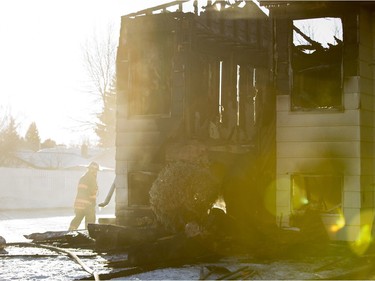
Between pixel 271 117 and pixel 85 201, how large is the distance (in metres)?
6.07

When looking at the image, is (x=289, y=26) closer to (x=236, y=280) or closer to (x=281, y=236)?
(x=281, y=236)

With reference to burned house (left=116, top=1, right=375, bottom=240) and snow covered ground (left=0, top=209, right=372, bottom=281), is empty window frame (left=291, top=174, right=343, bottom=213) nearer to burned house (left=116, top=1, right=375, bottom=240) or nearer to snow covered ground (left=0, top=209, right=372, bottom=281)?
burned house (left=116, top=1, right=375, bottom=240)

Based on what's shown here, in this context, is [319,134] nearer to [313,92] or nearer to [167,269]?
[313,92]

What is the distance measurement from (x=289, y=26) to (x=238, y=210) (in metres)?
4.47

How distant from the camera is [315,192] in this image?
1380 cm

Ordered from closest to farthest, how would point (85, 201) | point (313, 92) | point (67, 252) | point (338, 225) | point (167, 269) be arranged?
point (167, 269) → point (67, 252) → point (338, 225) → point (313, 92) → point (85, 201)

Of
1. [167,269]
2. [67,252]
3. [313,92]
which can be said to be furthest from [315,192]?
[67,252]

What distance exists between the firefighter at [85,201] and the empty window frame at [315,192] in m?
5.99

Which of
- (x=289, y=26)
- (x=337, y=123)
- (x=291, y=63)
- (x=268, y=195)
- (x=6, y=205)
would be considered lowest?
(x=6, y=205)

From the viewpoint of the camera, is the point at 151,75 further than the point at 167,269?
Yes

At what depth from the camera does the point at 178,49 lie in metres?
15.5

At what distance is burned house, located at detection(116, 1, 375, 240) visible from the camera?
1326 centimetres

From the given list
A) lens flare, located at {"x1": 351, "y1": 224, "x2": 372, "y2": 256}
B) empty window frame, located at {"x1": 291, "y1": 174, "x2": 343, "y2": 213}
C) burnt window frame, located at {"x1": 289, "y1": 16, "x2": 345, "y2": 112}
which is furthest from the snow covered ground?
burnt window frame, located at {"x1": 289, "y1": 16, "x2": 345, "y2": 112}

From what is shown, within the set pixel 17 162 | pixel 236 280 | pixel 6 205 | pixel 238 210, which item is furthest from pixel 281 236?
pixel 17 162
